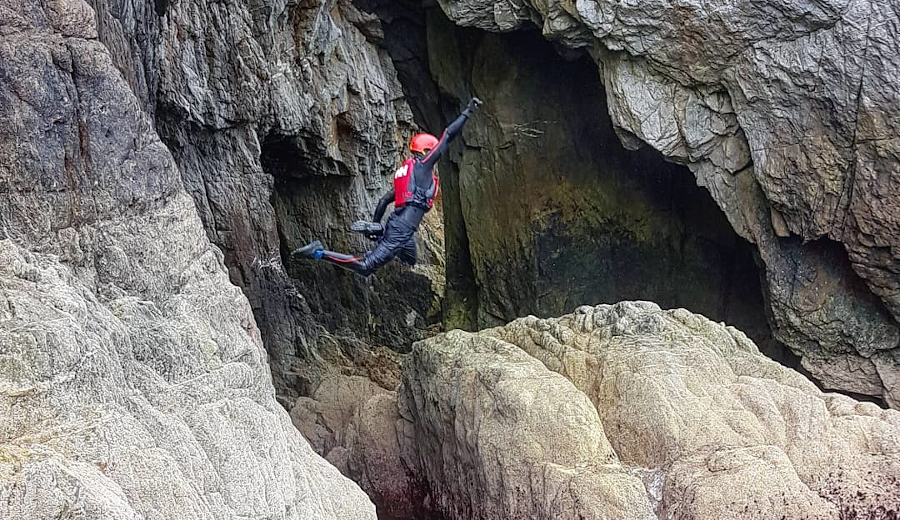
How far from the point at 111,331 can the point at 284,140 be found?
22.6ft

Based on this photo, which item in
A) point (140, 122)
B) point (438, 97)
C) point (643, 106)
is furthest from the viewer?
point (438, 97)

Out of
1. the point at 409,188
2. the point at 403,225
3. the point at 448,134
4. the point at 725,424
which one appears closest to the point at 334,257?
the point at 403,225

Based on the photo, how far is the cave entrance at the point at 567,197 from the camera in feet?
31.2

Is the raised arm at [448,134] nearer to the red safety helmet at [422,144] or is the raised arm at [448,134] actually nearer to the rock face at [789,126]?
the red safety helmet at [422,144]

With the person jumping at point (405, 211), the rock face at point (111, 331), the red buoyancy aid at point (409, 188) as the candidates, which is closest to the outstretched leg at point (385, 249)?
the person jumping at point (405, 211)

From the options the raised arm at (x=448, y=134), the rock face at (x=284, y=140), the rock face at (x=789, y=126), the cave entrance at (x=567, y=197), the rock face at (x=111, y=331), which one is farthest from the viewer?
the cave entrance at (x=567, y=197)

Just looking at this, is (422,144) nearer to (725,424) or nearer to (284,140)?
(725,424)

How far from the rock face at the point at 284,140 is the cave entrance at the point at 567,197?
1150mm

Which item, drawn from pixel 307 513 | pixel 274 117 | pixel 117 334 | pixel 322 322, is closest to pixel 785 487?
pixel 307 513

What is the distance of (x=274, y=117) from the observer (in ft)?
29.9

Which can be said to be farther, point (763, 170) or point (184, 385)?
point (763, 170)

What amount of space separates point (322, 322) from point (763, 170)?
696 centimetres

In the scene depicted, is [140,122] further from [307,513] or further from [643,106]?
[643,106]

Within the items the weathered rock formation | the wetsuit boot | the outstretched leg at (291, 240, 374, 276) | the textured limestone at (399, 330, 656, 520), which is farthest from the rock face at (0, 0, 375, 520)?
the wetsuit boot
